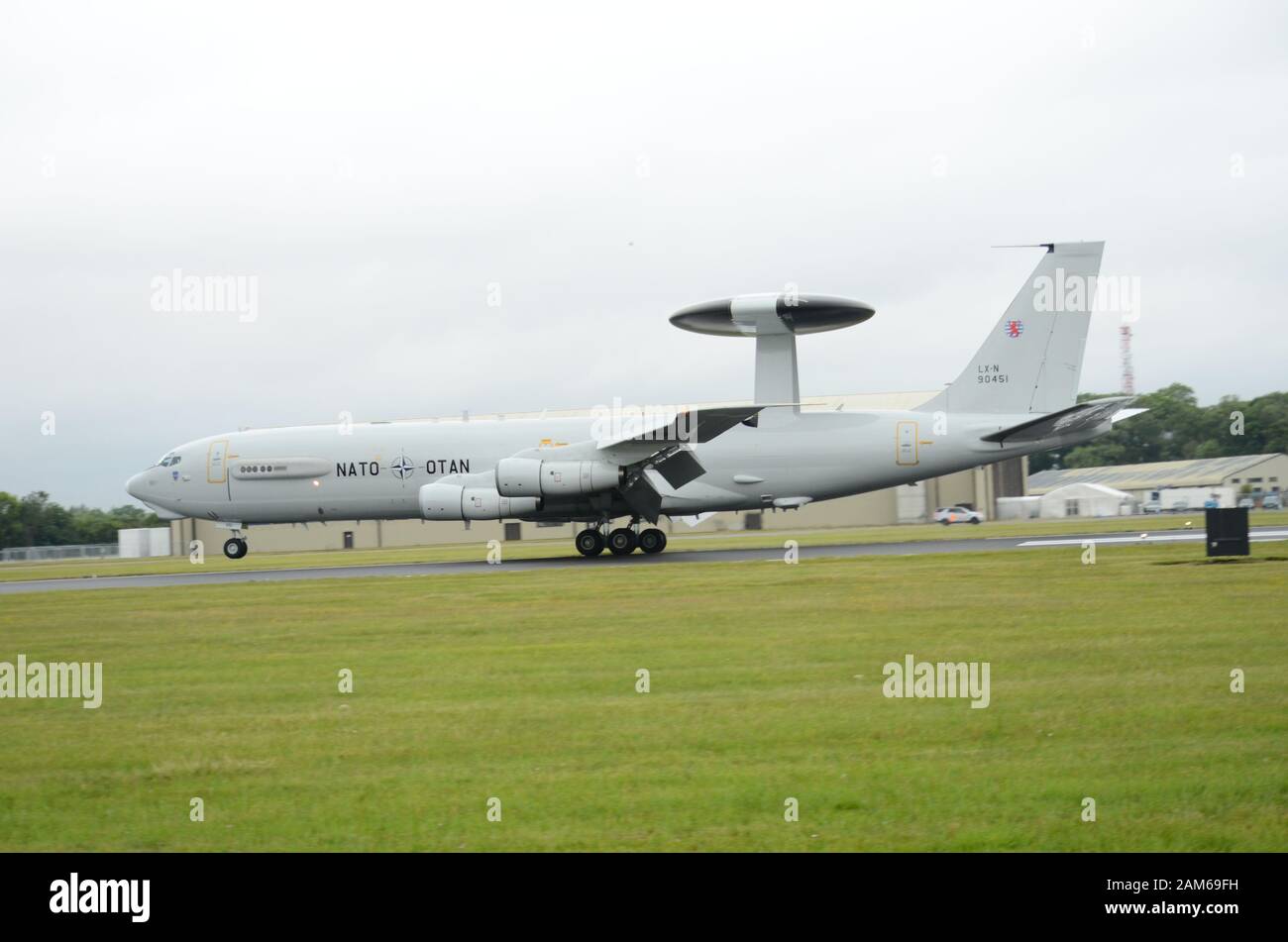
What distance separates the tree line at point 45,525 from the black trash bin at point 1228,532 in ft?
263

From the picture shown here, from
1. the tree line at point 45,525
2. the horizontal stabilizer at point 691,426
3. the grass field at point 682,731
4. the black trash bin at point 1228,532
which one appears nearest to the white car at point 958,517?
the horizontal stabilizer at point 691,426

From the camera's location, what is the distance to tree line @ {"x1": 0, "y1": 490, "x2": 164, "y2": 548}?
3438 inches

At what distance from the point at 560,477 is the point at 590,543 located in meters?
2.55

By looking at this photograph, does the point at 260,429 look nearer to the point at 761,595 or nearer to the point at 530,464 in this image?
the point at 530,464

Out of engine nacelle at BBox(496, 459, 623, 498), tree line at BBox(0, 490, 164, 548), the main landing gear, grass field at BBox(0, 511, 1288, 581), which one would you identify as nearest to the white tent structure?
grass field at BBox(0, 511, 1288, 581)

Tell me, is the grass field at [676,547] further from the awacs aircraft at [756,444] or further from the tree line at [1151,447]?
the tree line at [1151,447]

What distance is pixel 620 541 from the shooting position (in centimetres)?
3111

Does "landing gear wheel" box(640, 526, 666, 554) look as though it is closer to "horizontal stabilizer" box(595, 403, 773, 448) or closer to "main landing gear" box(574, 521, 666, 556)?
"main landing gear" box(574, 521, 666, 556)

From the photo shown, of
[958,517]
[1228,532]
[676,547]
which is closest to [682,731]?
[1228,532]

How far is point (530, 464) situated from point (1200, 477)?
59599 millimetres

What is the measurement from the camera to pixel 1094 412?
94.4 ft

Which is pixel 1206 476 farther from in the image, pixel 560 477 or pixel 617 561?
pixel 560 477

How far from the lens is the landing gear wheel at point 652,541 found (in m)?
31.5
